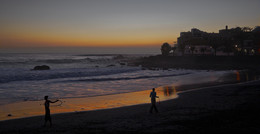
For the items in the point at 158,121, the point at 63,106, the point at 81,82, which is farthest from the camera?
the point at 81,82

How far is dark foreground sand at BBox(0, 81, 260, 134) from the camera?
32.2 ft

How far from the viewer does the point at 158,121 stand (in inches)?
444

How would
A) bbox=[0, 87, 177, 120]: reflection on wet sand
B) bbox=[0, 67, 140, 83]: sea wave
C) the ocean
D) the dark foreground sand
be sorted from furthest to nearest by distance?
bbox=[0, 67, 140, 83]: sea wave
the ocean
bbox=[0, 87, 177, 120]: reflection on wet sand
the dark foreground sand

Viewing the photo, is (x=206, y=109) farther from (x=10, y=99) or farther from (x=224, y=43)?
(x=224, y=43)

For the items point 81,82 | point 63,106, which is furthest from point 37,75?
point 63,106

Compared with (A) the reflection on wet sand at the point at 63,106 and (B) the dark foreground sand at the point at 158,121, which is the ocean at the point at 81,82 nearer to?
(A) the reflection on wet sand at the point at 63,106

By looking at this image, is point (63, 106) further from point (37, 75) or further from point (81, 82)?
point (37, 75)

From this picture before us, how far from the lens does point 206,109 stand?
13.5 m

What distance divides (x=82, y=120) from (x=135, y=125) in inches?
125

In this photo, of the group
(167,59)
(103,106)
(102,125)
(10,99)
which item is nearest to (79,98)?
(103,106)

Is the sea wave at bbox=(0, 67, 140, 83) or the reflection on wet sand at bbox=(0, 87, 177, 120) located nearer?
the reflection on wet sand at bbox=(0, 87, 177, 120)

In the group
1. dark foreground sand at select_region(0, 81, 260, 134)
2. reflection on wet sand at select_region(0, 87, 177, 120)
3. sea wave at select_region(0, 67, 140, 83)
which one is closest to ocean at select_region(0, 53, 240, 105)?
sea wave at select_region(0, 67, 140, 83)

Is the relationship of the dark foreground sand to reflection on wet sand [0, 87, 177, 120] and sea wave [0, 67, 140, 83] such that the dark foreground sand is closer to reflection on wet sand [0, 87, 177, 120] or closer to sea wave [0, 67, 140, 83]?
reflection on wet sand [0, 87, 177, 120]

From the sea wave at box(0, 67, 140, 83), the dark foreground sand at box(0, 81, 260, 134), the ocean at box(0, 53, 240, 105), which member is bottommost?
the dark foreground sand at box(0, 81, 260, 134)
